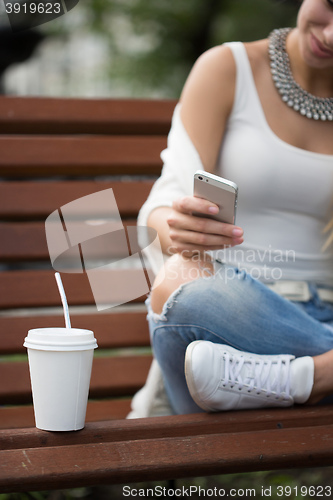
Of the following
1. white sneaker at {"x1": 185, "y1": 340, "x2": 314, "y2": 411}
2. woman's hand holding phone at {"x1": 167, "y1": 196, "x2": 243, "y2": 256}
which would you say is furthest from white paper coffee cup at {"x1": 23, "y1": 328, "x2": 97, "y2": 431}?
woman's hand holding phone at {"x1": 167, "y1": 196, "x2": 243, "y2": 256}

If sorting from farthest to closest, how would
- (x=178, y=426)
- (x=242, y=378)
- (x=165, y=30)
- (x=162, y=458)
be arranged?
(x=165, y=30), (x=242, y=378), (x=178, y=426), (x=162, y=458)

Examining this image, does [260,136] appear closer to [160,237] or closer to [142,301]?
[160,237]

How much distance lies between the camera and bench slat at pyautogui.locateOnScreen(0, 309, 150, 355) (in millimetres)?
1918

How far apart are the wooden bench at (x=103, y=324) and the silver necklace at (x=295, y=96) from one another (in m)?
0.58

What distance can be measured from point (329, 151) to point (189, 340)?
0.69m

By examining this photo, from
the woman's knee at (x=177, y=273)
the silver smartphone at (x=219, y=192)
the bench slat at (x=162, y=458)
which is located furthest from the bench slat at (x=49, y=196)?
the bench slat at (x=162, y=458)

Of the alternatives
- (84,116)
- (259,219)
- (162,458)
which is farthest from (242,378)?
(84,116)

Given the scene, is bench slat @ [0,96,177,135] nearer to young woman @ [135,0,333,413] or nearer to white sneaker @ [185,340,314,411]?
young woman @ [135,0,333,413]

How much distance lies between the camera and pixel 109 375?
1938 millimetres

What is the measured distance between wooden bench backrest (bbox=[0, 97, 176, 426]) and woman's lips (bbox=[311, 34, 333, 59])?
71 cm

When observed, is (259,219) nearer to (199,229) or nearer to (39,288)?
(199,229)

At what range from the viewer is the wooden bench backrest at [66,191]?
1936 mm

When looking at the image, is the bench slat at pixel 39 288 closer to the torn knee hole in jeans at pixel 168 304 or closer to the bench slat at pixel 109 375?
the bench slat at pixel 109 375

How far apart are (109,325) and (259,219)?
62 cm
